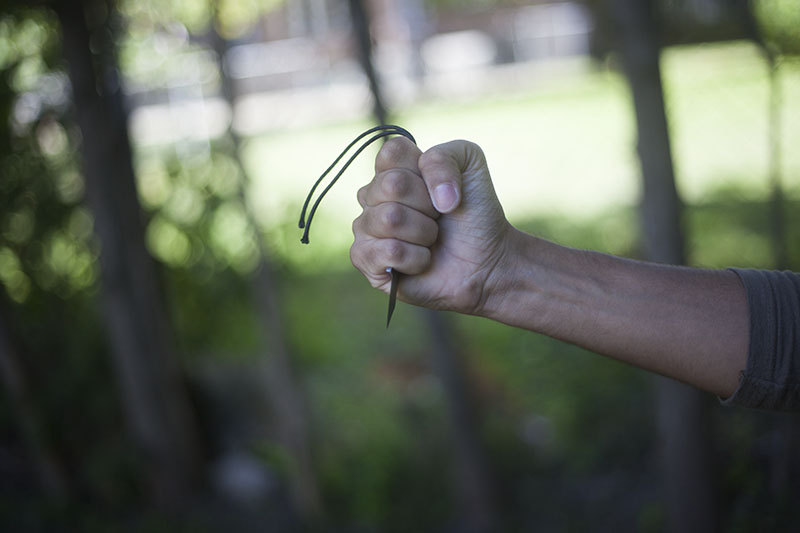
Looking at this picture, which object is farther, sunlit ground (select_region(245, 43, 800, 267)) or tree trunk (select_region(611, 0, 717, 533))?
sunlit ground (select_region(245, 43, 800, 267))

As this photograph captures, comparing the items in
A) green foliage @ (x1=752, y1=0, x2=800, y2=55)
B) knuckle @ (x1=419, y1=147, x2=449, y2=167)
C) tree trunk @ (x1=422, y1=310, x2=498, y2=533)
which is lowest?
tree trunk @ (x1=422, y1=310, x2=498, y2=533)

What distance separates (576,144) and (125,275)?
7.88 m

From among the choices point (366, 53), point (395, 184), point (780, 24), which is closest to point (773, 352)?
point (395, 184)

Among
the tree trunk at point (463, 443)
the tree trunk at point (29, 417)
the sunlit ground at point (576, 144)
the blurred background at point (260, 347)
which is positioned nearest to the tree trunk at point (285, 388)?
the blurred background at point (260, 347)

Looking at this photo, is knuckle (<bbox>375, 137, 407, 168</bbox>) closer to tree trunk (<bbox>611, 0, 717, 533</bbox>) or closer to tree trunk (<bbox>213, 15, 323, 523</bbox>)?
tree trunk (<bbox>611, 0, 717, 533</bbox>)

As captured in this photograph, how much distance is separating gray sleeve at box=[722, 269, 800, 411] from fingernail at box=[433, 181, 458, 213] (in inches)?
24.8

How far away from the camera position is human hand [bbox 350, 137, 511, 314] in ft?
4.65

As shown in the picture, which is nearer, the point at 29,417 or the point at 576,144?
the point at 29,417

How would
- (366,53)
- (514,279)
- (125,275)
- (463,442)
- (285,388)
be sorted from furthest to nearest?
(125,275), (285,388), (463,442), (366,53), (514,279)

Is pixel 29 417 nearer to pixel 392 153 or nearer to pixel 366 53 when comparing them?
pixel 366 53

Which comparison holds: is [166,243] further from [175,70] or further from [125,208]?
[175,70]

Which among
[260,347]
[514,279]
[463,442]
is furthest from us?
[260,347]

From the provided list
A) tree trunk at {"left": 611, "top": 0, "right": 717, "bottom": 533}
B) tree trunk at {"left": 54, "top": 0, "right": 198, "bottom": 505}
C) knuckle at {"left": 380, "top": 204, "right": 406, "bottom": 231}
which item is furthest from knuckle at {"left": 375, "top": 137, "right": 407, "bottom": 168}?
tree trunk at {"left": 54, "top": 0, "right": 198, "bottom": 505}

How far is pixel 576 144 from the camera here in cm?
1079
